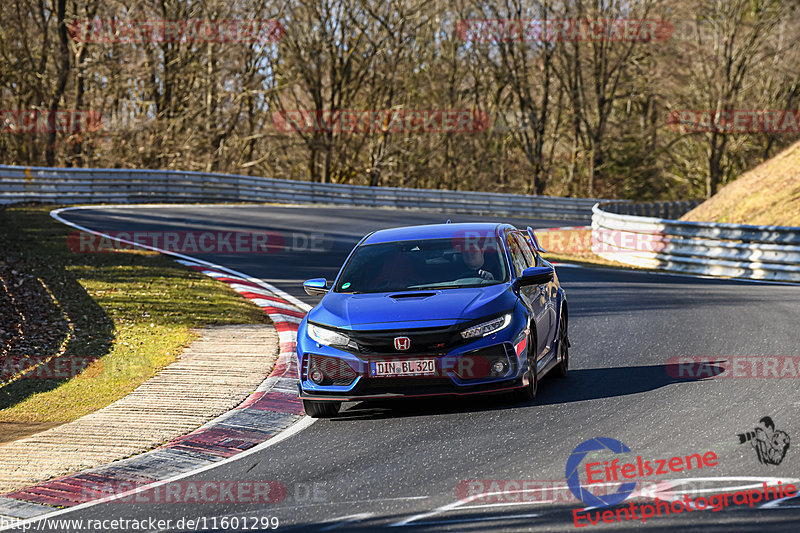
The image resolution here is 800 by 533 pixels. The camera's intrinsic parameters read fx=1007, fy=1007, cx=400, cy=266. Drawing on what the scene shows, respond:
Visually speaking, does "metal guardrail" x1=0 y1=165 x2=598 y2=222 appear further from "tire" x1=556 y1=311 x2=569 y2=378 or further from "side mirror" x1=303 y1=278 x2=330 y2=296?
"tire" x1=556 y1=311 x2=569 y2=378

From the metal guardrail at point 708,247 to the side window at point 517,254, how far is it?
11627 mm

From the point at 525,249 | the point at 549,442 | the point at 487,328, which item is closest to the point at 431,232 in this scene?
the point at 525,249

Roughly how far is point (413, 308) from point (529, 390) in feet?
3.94

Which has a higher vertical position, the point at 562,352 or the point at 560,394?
the point at 562,352

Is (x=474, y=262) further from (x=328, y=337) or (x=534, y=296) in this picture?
(x=328, y=337)

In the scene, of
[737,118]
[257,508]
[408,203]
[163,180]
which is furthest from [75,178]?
[737,118]

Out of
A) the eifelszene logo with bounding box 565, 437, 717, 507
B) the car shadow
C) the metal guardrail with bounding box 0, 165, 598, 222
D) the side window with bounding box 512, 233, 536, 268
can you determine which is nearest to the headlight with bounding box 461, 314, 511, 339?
the car shadow

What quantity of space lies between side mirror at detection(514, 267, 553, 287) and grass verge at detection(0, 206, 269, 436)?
4.00 m

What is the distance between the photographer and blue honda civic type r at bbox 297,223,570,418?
7.78 metres

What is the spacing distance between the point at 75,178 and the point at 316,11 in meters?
16.2

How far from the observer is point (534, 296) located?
8898mm

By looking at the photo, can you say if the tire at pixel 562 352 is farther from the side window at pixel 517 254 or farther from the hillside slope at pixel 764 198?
the hillside slope at pixel 764 198

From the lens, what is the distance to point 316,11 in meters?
44.0

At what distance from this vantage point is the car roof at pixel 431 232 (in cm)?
938
